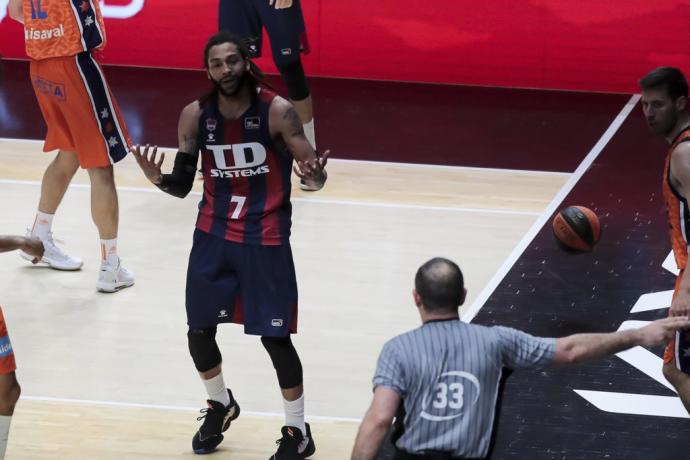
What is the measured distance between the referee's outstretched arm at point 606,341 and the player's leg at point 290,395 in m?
1.59

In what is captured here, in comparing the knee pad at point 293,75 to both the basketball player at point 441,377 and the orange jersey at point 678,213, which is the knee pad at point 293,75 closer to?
the orange jersey at point 678,213

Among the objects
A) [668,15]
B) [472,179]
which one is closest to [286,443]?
[472,179]

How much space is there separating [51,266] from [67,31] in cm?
147

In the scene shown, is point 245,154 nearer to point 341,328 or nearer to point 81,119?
point 341,328

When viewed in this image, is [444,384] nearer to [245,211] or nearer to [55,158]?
[245,211]

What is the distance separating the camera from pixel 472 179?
9734 millimetres

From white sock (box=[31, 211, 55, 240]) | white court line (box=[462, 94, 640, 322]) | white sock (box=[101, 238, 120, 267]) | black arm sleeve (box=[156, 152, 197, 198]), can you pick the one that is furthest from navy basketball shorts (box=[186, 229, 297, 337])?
white sock (box=[31, 211, 55, 240])

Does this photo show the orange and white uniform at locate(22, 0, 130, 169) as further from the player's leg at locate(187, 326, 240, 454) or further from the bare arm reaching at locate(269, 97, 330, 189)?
the bare arm reaching at locate(269, 97, 330, 189)

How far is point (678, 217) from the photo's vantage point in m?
4.95

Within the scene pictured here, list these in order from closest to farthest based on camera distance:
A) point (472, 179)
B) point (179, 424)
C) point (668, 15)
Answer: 1. point (179, 424)
2. point (472, 179)
3. point (668, 15)

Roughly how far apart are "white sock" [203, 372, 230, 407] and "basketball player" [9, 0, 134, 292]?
2033 mm

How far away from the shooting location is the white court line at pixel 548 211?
7.34 meters

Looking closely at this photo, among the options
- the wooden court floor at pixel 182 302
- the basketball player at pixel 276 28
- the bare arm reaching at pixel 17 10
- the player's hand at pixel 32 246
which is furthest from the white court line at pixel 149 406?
the basketball player at pixel 276 28

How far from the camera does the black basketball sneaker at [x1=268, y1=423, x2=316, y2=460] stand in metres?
5.41
